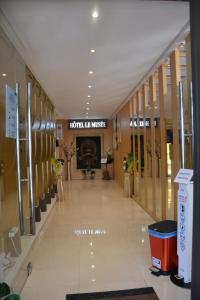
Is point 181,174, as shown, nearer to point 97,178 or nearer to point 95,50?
point 95,50

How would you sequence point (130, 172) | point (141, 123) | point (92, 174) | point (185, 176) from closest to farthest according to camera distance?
1. point (185, 176)
2. point (141, 123)
3. point (130, 172)
4. point (92, 174)

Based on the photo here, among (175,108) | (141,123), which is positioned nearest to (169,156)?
(175,108)

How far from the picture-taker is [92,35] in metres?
3.86

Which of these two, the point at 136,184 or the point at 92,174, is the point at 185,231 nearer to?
the point at 136,184

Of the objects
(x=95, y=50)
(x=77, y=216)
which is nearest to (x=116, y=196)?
(x=77, y=216)

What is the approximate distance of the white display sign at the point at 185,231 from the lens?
2900 mm

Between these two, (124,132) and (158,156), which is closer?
(158,156)

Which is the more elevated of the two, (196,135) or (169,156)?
(196,135)

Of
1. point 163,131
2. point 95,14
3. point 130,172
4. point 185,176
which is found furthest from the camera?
point 130,172

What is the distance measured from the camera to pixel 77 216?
247 inches

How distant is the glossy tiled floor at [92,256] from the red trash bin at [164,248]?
0.16m

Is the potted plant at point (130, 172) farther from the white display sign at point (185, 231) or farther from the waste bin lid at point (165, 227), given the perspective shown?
→ the white display sign at point (185, 231)

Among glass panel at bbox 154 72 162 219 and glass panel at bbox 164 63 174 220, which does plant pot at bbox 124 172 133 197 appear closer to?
glass panel at bbox 154 72 162 219

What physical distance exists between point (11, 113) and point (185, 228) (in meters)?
2.36
